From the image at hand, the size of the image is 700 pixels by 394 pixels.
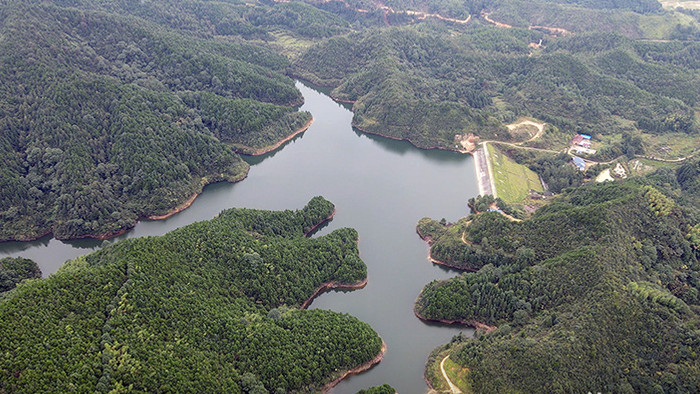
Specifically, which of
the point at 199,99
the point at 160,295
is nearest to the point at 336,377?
the point at 160,295

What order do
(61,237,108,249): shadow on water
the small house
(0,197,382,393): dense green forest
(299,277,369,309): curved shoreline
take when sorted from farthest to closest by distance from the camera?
the small house
(61,237,108,249): shadow on water
(299,277,369,309): curved shoreline
(0,197,382,393): dense green forest

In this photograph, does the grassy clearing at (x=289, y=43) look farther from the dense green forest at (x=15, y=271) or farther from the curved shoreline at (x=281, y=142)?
the dense green forest at (x=15, y=271)

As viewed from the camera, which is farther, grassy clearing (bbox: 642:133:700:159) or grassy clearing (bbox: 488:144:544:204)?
grassy clearing (bbox: 642:133:700:159)

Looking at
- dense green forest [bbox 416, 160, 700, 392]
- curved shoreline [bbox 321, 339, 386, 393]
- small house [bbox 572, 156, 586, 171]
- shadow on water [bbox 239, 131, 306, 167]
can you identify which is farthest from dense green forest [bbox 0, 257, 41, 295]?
small house [bbox 572, 156, 586, 171]

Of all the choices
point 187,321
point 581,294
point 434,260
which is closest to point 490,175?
point 434,260

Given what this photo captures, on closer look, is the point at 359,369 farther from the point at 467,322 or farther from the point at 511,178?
the point at 511,178

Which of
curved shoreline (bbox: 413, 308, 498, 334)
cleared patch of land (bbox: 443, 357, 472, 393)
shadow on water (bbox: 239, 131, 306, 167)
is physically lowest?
shadow on water (bbox: 239, 131, 306, 167)

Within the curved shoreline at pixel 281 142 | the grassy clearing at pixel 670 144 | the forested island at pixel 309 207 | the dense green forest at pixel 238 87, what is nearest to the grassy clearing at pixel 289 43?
the dense green forest at pixel 238 87

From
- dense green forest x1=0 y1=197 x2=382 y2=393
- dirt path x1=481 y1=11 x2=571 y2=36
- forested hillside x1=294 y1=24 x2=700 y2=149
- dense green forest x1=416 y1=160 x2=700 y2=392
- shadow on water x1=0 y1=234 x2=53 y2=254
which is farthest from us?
dirt path x1=481 y1=11 x2=571 y2=36

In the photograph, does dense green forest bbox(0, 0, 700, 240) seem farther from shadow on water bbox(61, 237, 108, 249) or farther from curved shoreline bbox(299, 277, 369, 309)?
curved shoreline bbox(299, 277, 369, 309)
